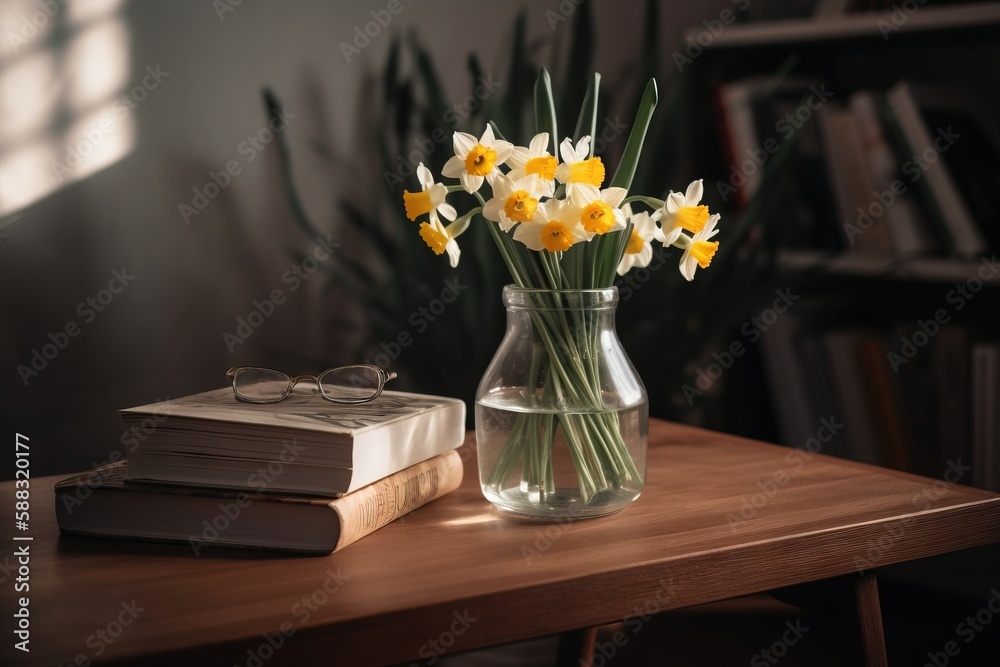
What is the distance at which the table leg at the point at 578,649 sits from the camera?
1125mm

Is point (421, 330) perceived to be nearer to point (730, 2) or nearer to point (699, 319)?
point (699, 319)

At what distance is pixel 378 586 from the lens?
0.65 metres

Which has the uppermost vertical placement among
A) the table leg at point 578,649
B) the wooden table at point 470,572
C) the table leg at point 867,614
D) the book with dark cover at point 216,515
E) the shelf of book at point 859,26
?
the shelf of book at point 859,26

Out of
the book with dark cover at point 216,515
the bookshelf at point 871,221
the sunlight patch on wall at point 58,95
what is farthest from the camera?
the bookshelf at point 871,221

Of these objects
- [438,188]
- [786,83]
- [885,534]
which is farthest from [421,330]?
[885,534]

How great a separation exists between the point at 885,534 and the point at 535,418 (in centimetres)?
32

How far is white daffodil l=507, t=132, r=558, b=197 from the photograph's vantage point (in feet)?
2.45

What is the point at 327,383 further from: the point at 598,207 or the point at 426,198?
the point at 598,207

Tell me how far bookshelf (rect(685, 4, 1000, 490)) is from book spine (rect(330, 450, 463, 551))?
1064 mm

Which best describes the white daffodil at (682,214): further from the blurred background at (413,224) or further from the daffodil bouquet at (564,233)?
the blurred background at (413,224)

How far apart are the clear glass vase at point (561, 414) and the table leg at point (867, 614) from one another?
0.22 metres

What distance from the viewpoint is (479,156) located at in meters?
0.75

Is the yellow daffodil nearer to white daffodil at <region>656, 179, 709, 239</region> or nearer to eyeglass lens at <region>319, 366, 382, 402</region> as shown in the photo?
white daffodil at <region>656, 179, 709, 239</region>

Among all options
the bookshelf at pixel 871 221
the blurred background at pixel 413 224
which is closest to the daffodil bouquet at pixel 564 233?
the blurred background at pixel 413 224
